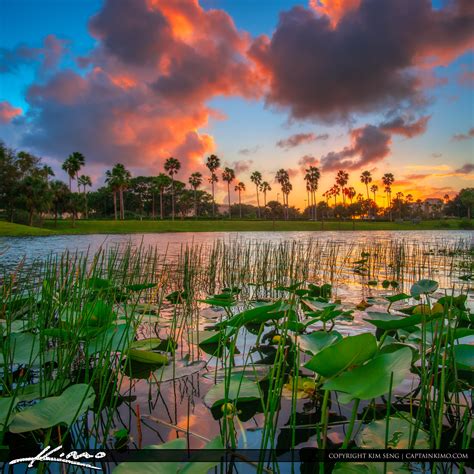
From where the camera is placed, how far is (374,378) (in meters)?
1.36

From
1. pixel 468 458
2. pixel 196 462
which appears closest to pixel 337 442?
pixel 468 458

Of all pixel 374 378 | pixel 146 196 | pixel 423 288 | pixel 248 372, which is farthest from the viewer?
pixel 146 196

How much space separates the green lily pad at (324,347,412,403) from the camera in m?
1.28

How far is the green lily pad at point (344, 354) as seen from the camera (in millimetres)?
1406

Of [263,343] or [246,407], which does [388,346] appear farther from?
[263,343]

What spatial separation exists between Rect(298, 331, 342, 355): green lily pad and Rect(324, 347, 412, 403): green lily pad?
20.3 inches

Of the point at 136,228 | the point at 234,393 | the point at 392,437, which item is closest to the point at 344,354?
the point at 392,437

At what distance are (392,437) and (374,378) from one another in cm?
44

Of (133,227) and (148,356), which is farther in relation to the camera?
(133,227)

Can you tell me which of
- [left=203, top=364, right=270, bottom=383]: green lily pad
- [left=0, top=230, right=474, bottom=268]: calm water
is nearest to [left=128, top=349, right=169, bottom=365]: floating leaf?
[left=203, top=364, right=270, bottom=383]: green lily pad

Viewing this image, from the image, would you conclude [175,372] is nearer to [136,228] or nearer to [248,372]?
[248,372]

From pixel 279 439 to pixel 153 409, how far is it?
0.72 m

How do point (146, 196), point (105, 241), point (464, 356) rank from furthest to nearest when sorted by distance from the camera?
point (146, 196) → point (105, 241) → point (464, 356)

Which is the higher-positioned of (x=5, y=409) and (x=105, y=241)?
(x=5, y=409)
